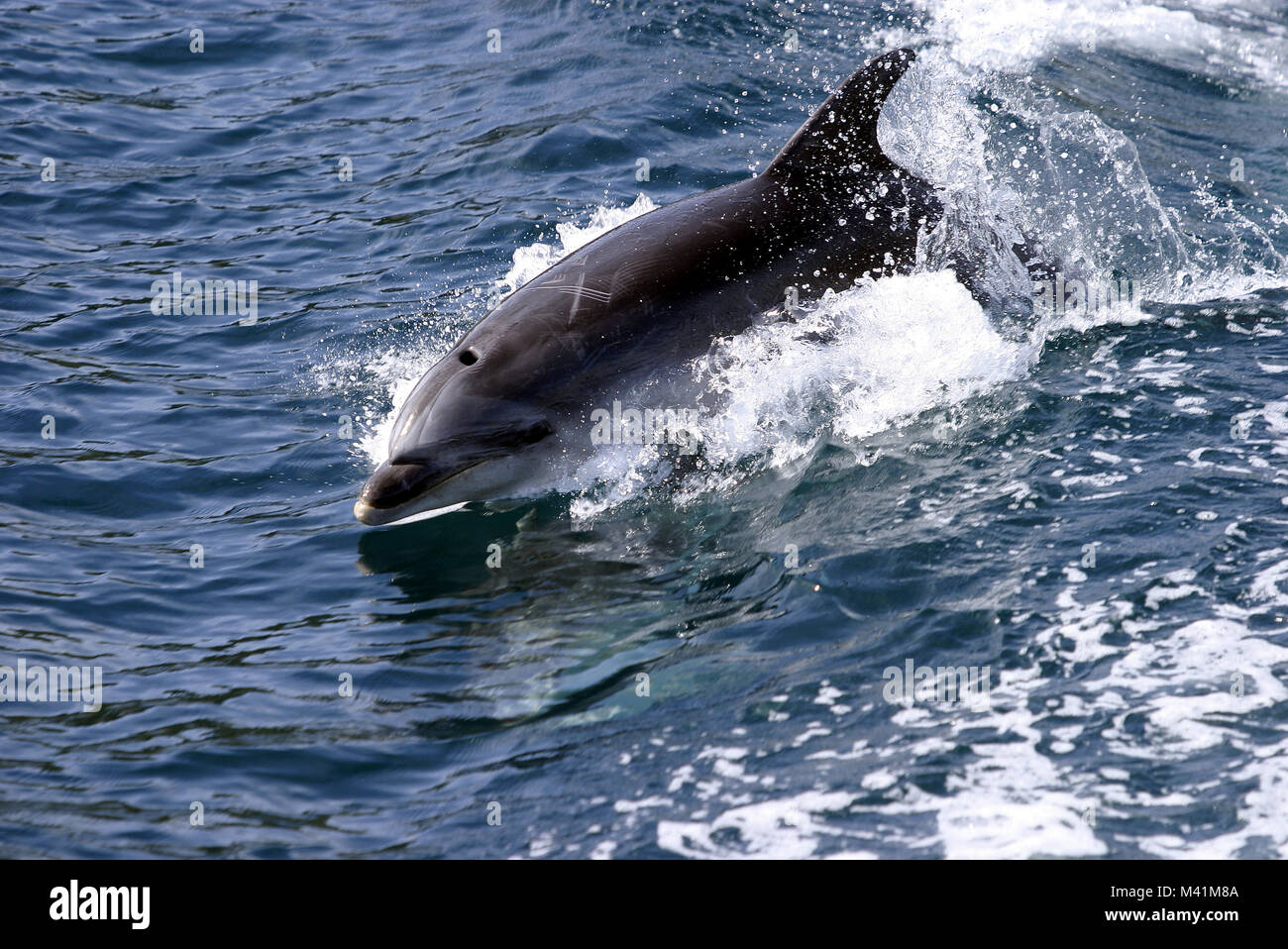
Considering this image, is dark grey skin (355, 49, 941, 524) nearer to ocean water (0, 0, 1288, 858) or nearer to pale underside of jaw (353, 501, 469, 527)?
pale underside of jaw (353, 501, 469, 527)

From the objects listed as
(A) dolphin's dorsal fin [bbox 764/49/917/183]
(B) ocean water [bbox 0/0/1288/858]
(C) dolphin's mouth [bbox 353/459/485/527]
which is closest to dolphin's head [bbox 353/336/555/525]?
(C) dolphin's mouth [bbox 353/459/485/527]

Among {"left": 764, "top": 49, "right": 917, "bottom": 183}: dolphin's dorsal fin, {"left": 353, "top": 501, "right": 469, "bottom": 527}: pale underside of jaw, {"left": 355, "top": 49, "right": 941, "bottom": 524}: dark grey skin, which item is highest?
{"left": 764, "top": 49, "right": 917, "bottom": 183}: dolphin's dorsal fin

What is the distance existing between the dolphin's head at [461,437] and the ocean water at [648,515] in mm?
304

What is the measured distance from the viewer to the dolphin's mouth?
7719 mm

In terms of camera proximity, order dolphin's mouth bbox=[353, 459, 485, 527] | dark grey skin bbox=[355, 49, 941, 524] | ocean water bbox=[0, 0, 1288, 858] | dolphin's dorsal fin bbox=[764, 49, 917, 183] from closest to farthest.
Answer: ocean water bbox=[0, 0, 1288, 858]
dolphin's mouth bbox=[353, 459, 485, 527]
dark grey skin bbox=[355, 49, 941, 524]
dolphin's dorsal fin bbox=[764, 49, 917, 183]

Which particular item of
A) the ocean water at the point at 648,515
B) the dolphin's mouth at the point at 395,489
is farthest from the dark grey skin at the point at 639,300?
the ocean water at the point at 648,515

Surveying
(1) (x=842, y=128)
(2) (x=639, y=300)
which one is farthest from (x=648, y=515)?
(1) (x=842, y=128)

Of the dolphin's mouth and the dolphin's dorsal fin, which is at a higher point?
the dolphin's dorsal fin

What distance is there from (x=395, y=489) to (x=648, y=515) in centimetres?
154

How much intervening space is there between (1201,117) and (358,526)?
11.2 metres

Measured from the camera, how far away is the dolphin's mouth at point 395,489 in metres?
7.72

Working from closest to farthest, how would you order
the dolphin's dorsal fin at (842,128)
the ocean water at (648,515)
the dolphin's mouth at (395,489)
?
the ocean water at (648,515) < the dolphin's mouth at (395,489) < the dolphin's dorsal fin at (842,128)

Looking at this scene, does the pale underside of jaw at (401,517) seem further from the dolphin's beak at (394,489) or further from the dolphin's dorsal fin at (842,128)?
the dolphin's dorsal fin at (842,128)

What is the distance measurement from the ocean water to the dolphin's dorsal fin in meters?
0.88
